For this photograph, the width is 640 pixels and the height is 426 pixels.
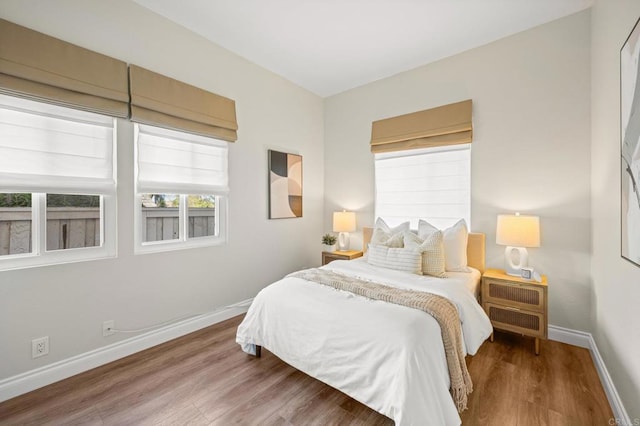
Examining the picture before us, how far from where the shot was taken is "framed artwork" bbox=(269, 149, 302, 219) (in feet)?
11.8

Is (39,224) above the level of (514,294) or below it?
above

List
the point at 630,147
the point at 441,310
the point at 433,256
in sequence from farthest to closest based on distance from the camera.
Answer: the point at 433,256 < the point at 441,310 < the point at 630,147

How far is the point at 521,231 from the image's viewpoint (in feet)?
8.09

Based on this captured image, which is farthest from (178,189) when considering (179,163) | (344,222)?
(344,222)

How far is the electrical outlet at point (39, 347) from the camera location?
1929 mm

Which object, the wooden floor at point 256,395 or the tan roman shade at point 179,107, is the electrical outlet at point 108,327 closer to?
the wooden floor at point 256,395

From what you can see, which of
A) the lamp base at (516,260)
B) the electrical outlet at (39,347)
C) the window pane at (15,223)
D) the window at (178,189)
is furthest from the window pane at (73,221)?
the lamp base at (516,260)

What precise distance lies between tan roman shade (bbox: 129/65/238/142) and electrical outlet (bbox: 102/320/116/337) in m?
1.70

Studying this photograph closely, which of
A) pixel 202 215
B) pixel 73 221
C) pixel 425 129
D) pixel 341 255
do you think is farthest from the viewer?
pixel 341 255

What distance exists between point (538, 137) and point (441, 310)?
7.16 ft

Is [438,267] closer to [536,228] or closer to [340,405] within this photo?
[536,228]

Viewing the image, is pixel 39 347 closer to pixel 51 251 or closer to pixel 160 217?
pixel 51 251

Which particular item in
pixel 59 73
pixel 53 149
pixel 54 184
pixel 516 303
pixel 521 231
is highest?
pixel 59 73

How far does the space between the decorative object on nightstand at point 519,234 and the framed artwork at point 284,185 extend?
2.48m
